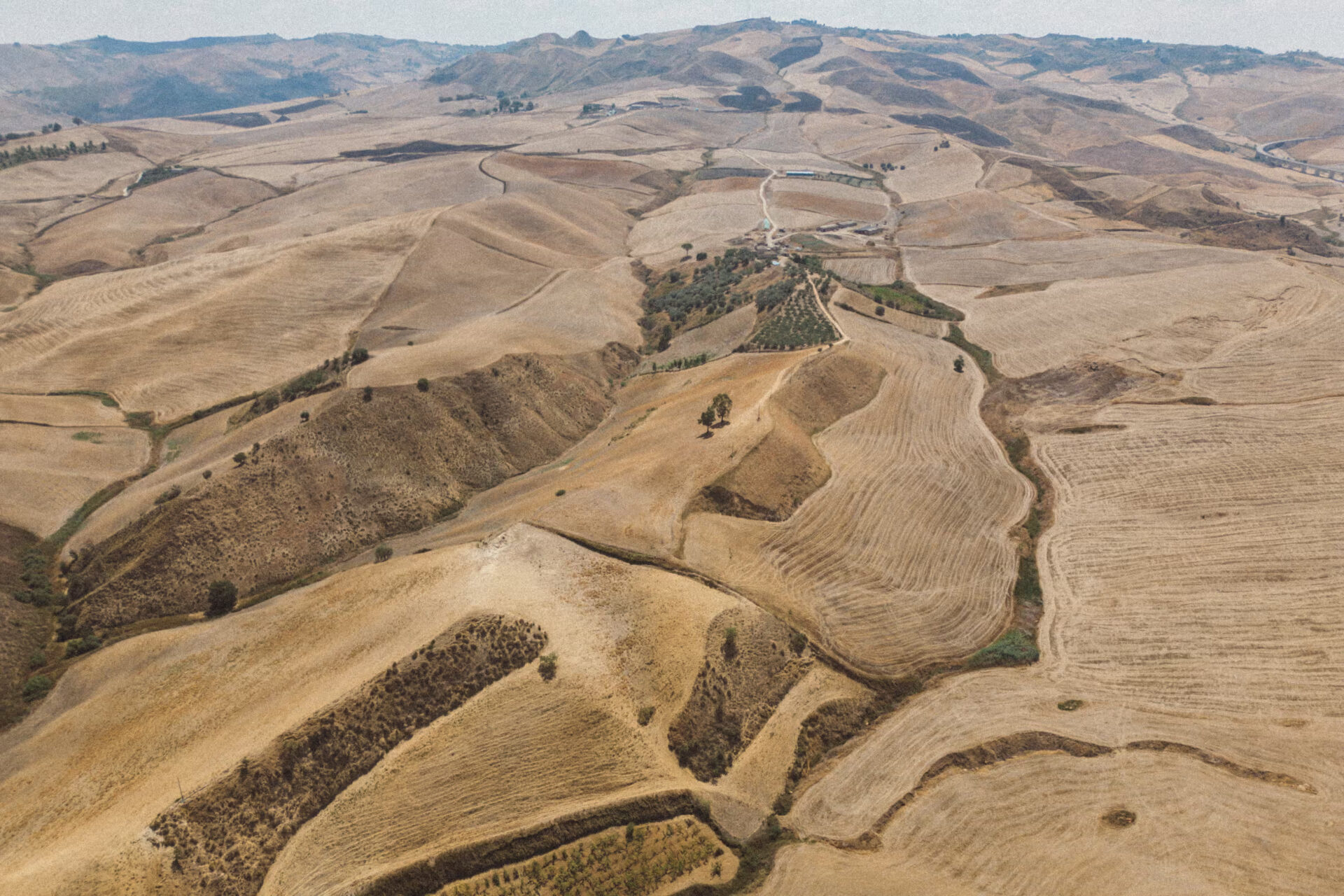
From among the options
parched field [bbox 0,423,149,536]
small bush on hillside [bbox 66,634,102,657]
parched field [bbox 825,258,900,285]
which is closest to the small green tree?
small bush on hillside [bbox 66,634,102,657]

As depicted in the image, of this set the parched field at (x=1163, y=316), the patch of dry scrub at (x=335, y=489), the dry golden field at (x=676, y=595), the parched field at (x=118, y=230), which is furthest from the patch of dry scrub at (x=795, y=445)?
the parched field at (x=118, y=230)

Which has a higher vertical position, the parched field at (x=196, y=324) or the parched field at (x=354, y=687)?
the parched field at (x=196, y=324)

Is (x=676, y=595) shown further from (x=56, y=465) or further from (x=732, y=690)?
(x=56, y=465)

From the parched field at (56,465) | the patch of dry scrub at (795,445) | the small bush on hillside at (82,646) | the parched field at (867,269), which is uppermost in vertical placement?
the parched field at (867,269)

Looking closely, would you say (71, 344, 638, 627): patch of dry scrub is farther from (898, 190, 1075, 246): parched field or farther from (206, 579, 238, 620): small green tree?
(898, 190, 1075, 246): parched field

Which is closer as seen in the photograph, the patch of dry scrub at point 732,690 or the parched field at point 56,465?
the patch of dry scrub at point 732,690

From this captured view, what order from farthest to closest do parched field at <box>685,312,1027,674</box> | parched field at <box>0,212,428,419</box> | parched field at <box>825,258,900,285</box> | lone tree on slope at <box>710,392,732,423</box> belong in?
parched field at <box>825,258,900,285</box> < parched field at <box>0,212,428,419</box> < lone tree on slope at <box>710,392,732,423</box> < parched field at <box>685,312,1027,674</box>

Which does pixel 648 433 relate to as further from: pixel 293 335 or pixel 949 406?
pixel 293 335

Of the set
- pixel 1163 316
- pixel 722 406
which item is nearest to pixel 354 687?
pixel 722 406

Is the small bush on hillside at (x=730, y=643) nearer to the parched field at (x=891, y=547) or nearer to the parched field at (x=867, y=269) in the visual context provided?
the parched field at (x=891, y=547)
